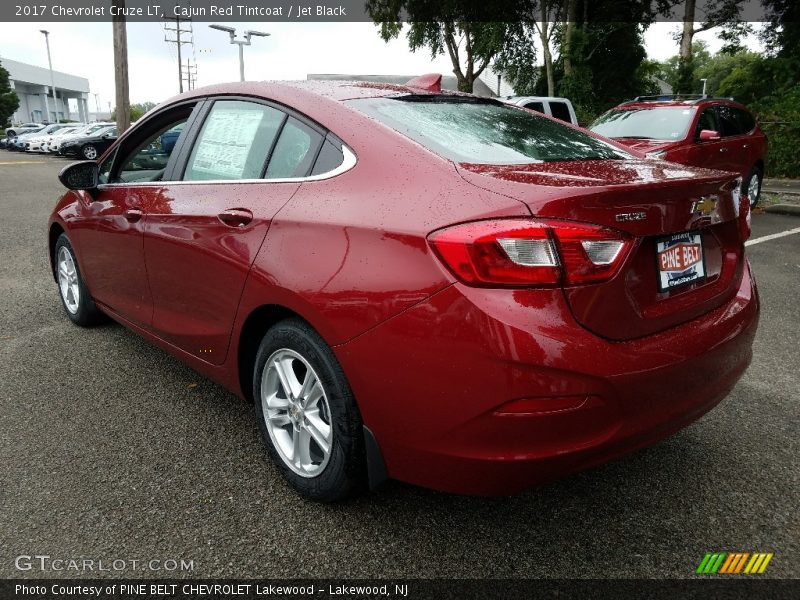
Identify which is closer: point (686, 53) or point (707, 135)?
point (707, 135)

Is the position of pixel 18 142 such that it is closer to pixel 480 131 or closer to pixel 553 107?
Result: pixel 553 107

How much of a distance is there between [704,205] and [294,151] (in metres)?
1.50

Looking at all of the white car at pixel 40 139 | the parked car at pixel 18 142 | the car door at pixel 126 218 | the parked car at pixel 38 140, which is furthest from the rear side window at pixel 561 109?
the parked car at pixel 18 142

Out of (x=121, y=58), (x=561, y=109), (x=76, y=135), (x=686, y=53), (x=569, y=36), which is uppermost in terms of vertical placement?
(x=569, y=36)

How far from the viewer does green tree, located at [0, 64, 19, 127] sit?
58625 millimetres

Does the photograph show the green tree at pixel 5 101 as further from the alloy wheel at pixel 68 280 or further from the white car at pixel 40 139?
the alloy wheel at pixel 68 280

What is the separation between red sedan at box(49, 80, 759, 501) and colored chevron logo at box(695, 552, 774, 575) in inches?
18.7

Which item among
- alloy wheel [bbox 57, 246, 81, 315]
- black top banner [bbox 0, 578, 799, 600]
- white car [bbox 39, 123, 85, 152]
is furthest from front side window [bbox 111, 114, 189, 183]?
white car [bbox 39, 123, 85, 152]

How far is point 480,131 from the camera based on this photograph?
2539 mm

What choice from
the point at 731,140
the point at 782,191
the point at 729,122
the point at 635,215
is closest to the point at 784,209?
the point at 729,122

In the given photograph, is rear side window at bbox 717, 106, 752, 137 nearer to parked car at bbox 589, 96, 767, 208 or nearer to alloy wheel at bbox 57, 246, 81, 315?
parked car at bbox 589, 96, 767, 208

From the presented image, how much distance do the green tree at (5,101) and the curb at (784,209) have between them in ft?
214

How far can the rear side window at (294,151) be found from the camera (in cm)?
245

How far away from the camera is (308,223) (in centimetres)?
225
